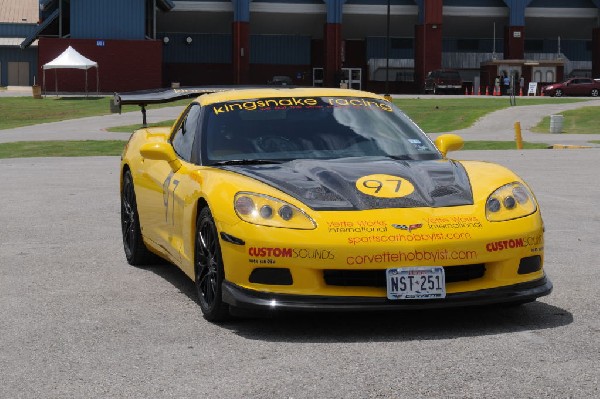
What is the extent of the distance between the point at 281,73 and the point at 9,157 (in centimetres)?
6122

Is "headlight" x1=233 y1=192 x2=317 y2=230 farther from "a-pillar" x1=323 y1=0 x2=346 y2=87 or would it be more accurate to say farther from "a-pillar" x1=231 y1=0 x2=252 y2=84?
"a-pillar" x1=323 y1=0 x2=346 y2=87

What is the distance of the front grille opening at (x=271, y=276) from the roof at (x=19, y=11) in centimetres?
8488

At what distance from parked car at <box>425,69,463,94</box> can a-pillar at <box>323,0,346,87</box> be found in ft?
24.3

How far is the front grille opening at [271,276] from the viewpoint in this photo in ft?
20.7

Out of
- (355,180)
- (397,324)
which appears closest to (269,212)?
(355,180)

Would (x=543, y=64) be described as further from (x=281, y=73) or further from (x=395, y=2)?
(x=281, y=73)

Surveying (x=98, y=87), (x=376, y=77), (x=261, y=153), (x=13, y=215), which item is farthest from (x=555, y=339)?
(x=376, y=77)

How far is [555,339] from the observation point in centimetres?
615

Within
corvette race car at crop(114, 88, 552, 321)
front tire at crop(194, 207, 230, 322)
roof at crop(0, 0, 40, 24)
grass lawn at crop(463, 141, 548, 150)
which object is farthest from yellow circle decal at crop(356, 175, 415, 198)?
roof at crop(0, 0, 40, 24)

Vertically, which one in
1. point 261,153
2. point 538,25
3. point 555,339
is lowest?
point 555,339

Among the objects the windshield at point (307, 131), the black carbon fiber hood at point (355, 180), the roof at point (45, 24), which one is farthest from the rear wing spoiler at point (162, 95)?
the roof at point (45, 24)

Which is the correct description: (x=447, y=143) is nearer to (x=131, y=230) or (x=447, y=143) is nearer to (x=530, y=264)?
(x=530, y=264)

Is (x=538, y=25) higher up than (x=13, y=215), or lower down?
higher up

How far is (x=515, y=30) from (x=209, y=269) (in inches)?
2974
